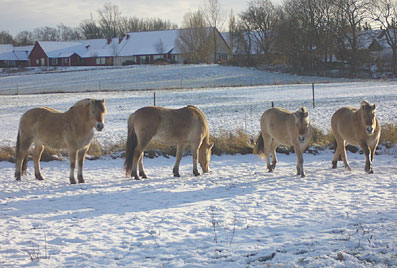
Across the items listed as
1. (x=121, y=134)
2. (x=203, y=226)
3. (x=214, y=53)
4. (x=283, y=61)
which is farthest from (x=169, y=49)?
(x=203, y=226)

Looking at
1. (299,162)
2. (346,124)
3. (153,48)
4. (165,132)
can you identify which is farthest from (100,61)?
(299,162)

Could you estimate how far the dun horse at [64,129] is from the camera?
9.23m

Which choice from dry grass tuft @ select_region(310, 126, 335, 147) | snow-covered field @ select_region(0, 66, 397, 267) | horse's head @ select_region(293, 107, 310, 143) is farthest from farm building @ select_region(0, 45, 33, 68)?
horse's head @ select_region(293, 107, 310, 143)

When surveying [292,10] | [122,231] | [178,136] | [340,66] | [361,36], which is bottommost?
[122,231]

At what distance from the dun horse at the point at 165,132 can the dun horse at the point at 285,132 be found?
5.39ft

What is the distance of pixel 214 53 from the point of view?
81.1 metres

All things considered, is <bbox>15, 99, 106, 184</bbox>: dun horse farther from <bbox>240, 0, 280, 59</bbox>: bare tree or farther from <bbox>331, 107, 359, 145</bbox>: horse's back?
<bbox>240, 0, 280, 59</bbox>: bare tree

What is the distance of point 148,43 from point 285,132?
7684 cm

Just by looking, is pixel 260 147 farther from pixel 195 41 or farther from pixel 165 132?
pixel 195 41

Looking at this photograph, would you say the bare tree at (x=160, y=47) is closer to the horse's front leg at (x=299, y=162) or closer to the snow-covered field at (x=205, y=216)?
the snow-covered field at (x=205, y=216)

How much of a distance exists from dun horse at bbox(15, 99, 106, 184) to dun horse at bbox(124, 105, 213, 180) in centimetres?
105

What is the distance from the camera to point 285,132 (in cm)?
1027

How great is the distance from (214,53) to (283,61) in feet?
74.8

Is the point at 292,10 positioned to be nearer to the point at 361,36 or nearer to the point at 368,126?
the point at 361,36
